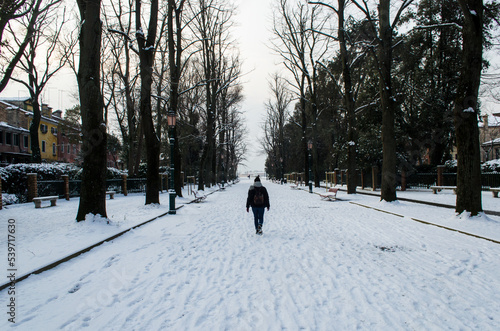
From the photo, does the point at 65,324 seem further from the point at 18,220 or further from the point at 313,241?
the point at 18,220

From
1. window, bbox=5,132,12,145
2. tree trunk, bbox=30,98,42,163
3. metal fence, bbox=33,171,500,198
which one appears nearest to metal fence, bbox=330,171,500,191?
metal fence, bbox=33,171,500,198

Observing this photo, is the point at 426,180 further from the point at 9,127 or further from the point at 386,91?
the point at 9,127

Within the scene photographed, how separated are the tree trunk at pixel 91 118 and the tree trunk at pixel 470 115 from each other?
10.5 m

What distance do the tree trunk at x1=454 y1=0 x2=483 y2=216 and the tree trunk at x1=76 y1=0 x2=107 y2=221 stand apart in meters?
10.5

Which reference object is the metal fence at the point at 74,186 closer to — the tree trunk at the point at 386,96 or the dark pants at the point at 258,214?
the dark pants at the point at 258,214

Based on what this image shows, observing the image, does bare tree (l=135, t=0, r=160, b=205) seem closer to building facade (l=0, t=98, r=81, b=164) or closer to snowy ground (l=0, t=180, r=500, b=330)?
snowy ground (l=0, t=180, r=500, b=330)

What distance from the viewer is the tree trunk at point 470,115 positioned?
9.23m

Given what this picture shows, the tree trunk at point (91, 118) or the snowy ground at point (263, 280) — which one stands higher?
the tree trunk at point (91, 118)

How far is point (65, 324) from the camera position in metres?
3.50

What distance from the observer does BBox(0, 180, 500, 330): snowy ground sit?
3592 mm

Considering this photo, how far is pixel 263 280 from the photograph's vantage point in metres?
4.93

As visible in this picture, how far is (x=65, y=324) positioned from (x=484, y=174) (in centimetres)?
2528

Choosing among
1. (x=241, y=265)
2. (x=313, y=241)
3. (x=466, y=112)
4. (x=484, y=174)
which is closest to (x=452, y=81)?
(x=484, y=174)

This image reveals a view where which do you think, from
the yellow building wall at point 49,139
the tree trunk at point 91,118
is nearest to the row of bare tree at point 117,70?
the tree trunk at point 91,118
